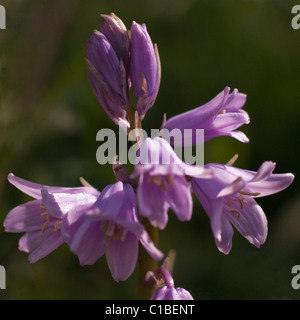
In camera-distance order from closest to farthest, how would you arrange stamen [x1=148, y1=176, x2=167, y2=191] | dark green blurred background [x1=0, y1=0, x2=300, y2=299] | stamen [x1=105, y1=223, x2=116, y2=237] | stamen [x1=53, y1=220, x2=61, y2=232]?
stamen [x1=148, y1=176, x2=167, y2=191]
stamen [x1=105, y1=223, x2=116, y2=237]
stamen [x1=53, y1=220, x2=61, y2=232]
dark green blurred background [x1=0, y1=0, x2=300, y2=299]

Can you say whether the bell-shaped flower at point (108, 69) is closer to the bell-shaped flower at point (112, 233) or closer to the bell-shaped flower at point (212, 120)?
the bell-shaped flower at point (212, 120)

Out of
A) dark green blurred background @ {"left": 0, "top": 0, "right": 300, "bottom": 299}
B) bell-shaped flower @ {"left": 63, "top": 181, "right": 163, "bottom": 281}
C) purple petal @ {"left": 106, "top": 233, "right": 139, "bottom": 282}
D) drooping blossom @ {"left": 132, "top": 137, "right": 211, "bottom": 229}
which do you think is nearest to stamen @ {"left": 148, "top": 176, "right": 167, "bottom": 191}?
drooping blossom @ {"left": 132, "top": 137, "right": 211, "bottom": 229}

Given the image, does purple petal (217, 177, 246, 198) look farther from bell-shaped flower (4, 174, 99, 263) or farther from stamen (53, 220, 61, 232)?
stamen (53, 220, 61, 232)

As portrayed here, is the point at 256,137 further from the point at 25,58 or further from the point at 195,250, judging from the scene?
the point at 25,58

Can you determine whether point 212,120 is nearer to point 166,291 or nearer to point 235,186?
point 235,186

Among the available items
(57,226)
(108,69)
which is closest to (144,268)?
(57,226)

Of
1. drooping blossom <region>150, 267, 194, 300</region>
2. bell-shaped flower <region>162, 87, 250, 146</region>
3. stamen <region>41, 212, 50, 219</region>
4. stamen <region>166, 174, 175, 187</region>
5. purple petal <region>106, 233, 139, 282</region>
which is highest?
bell-shaped flower <region>162, 87, 250, 146</region>
